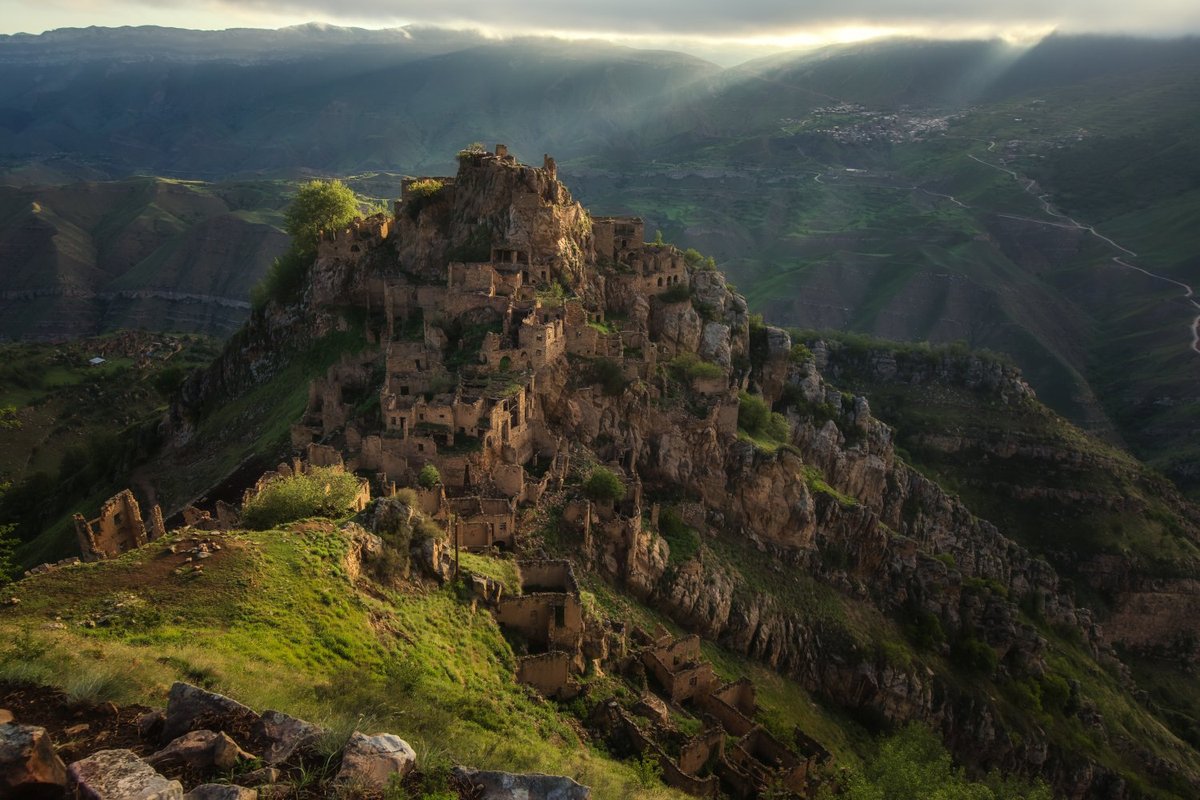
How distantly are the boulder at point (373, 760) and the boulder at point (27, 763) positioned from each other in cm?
375

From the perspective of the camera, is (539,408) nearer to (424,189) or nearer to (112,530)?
(112,530)

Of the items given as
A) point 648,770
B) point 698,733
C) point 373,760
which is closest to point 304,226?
point 698,733

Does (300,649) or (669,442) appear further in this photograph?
(669,442)

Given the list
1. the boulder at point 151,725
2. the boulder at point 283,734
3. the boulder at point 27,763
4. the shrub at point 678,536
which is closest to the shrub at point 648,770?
the boulder at point 283,734

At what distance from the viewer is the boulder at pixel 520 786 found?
12961 millimetres

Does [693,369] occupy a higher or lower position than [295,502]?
lower

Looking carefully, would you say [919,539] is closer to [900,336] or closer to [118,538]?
[118,538]

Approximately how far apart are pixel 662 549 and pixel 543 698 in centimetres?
2162

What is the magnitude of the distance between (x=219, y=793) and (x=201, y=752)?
135 cm

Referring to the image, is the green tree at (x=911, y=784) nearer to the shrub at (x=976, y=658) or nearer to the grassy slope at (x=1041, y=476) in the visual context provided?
the shrub at (x=976, y=658)

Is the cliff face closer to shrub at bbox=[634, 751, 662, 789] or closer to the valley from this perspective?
the valley

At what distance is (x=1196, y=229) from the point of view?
182375 mm

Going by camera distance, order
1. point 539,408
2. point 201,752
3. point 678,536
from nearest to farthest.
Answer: point 201,752
point 539,408
point 678,536

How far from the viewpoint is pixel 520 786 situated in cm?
1316
